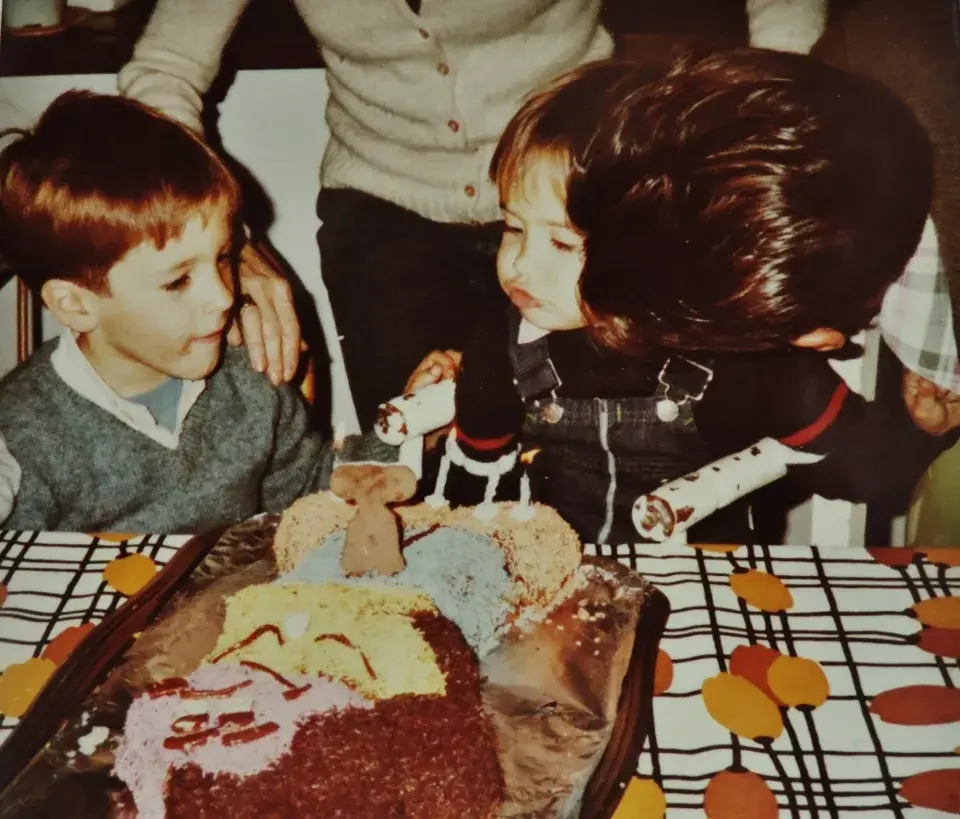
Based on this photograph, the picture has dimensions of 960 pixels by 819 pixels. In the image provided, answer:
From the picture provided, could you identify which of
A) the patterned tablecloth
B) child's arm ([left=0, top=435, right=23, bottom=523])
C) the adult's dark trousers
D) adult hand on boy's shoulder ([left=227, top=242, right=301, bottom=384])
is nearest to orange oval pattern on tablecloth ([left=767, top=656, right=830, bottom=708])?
the patterned tablecloth

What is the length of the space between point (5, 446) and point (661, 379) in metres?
0.68

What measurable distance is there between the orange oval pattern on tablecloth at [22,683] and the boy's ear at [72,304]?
33cm

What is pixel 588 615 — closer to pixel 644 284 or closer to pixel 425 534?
pixel 425 534

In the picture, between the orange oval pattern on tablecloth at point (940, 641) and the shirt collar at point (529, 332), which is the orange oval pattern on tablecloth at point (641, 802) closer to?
the orange oval pattern on tablecloth at point (940, 641)

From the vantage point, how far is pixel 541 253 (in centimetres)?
83

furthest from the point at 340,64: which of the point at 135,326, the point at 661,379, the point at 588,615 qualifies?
the point at 588,615

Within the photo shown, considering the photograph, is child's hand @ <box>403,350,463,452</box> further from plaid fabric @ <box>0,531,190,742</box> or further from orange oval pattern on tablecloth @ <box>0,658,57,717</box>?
orange oval pattern on tablecloth @ <box>0,658,57,717</box>

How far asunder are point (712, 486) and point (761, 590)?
0.11m

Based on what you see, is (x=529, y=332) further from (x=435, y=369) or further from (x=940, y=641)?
(x=940, y=641)

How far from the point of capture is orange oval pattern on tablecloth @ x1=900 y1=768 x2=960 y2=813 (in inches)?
26.0

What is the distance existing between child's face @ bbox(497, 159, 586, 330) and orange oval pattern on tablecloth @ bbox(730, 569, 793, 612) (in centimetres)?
30

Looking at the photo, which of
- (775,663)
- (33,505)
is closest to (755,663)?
(775,663)

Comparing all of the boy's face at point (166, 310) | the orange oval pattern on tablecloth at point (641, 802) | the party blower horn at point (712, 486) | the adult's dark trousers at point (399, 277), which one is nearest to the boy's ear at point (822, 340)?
the party blower horn at point (712, 486)

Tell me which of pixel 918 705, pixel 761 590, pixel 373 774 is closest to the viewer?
pixel 373 774
